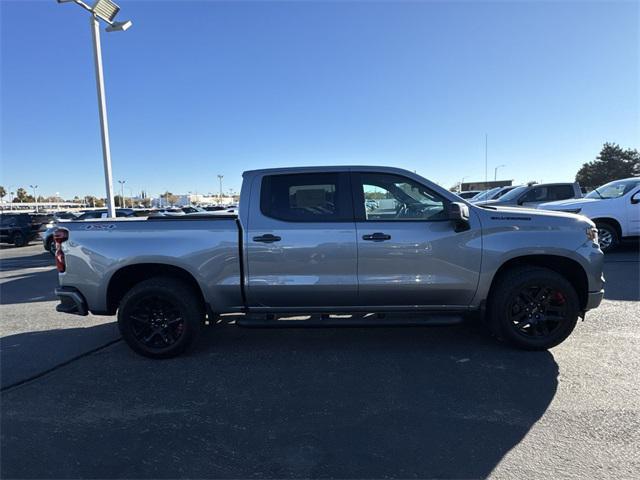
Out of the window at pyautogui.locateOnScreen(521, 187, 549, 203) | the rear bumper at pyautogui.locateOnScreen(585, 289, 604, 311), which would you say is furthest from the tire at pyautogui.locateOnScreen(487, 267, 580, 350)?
the window at pyautogui.locateOnScreen(521, 187, 549, 203)

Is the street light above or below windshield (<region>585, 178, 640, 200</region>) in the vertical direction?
above

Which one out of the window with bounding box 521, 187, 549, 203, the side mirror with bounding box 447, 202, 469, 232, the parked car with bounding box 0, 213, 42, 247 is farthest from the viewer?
the parked car with bounding box 0, 213, 42, 247

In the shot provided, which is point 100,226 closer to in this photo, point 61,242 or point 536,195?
point 61,242

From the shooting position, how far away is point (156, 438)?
287cm

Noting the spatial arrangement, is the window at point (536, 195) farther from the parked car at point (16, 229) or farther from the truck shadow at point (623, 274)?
the parked car at point (16, 229)

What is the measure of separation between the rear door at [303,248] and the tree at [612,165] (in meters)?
67.7

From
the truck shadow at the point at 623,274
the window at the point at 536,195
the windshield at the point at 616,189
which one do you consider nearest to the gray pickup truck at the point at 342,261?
the truck shadow at the point at 623,274

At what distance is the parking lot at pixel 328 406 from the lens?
257 cm

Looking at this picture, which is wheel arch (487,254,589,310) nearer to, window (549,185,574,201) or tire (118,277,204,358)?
tire (118,277,204,358)

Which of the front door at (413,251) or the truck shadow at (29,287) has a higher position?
the front door at (413,251)

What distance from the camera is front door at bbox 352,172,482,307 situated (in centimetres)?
406

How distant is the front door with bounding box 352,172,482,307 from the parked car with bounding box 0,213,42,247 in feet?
67.5

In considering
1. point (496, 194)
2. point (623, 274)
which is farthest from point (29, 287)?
point (496, 194)

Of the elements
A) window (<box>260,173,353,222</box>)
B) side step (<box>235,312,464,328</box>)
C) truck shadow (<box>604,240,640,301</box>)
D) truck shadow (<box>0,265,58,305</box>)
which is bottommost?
truck shadow (<box>604,240,640,301</box>)
